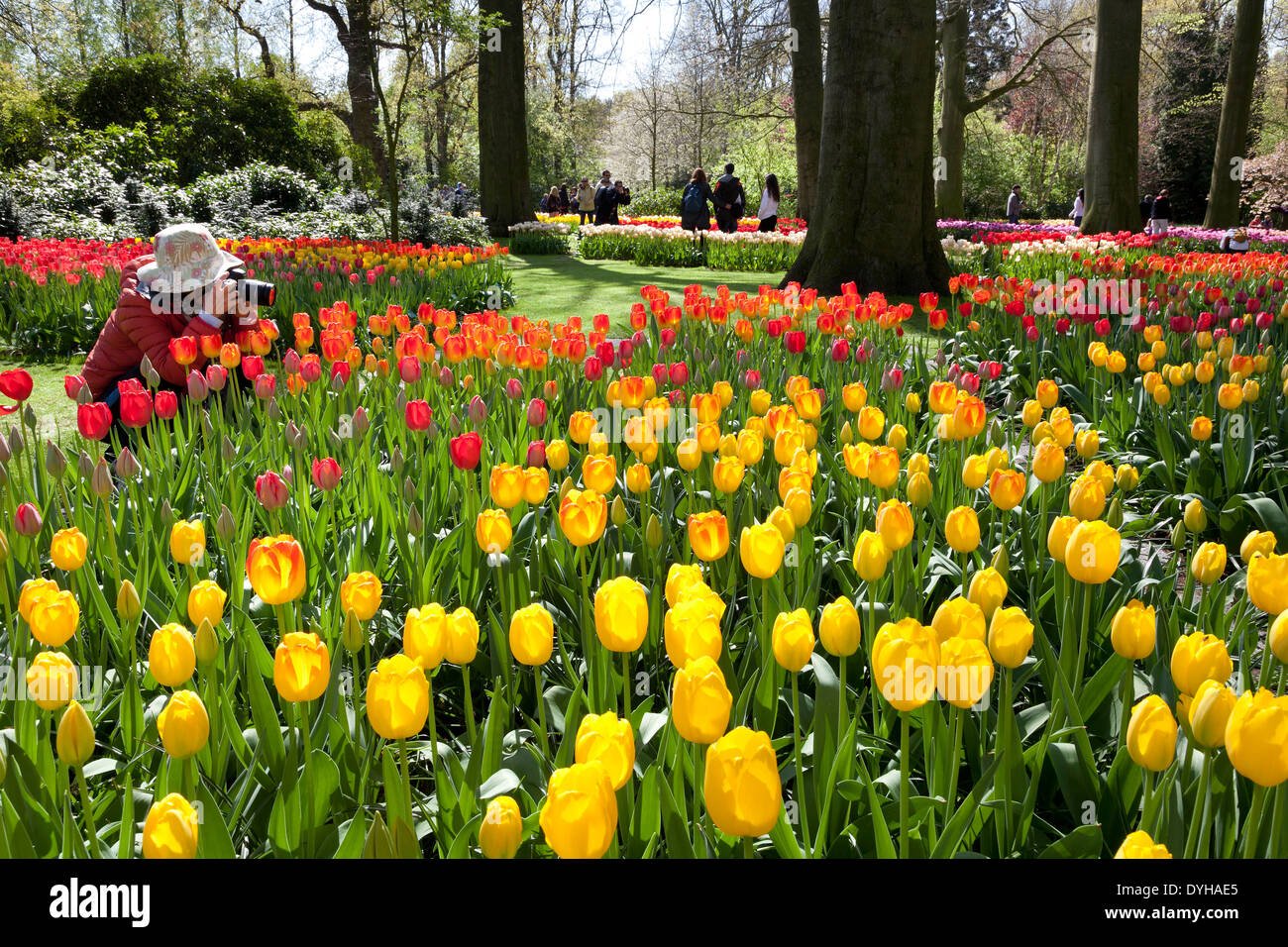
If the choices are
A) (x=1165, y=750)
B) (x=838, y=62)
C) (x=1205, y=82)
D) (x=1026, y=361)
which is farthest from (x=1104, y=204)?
(x=1205, y=82)

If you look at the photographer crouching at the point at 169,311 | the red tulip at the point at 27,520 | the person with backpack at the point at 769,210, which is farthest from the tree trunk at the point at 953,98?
the red tulip at the point at 27,520

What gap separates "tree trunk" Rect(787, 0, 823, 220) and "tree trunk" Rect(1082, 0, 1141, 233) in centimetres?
413

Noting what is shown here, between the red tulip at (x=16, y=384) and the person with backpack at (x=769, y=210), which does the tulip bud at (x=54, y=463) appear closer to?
the red tulip at (x=16, y=384)

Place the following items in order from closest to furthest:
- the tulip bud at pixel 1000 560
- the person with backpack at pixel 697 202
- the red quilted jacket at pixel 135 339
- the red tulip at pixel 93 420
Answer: the tulip bud at pixel 1000 560 < the red tulip at pixel 93 420 < the red quilted jacket at pixel 135 339 < the person with backpack at pixel 697 202

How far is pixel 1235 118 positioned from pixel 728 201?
9005mm

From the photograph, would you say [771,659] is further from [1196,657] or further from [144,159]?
[144,159]

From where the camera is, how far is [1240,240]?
42.3 feet

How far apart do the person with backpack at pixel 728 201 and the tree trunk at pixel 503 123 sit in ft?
11.5

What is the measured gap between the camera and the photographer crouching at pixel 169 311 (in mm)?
4035

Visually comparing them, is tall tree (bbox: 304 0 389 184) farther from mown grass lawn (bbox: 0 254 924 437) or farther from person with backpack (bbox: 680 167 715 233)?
person with backpack (bbox: 680 167 715 233)

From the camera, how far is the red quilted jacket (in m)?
4.03

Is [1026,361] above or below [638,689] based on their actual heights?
above

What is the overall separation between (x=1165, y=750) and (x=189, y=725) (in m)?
1.13

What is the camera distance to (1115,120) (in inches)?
521
